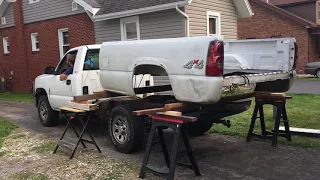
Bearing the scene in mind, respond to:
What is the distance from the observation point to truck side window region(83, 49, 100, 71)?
786 centimetres

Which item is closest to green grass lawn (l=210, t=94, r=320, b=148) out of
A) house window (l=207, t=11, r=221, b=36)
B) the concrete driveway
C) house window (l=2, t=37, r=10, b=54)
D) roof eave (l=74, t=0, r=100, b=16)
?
the concrete driveway

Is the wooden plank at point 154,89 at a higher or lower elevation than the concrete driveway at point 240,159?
higher

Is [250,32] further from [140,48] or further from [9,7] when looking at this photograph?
[140,48]

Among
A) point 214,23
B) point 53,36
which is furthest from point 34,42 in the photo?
point 214,23

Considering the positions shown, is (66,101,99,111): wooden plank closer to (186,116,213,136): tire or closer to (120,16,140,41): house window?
(186,116,213,136): tire

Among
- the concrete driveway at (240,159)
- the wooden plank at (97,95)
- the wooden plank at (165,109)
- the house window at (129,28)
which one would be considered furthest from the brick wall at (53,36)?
the wooden plank at (165,109)

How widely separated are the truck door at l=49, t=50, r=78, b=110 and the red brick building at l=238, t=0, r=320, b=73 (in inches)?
846

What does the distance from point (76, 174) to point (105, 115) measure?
1751 millimetres

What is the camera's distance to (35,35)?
63.9 feet

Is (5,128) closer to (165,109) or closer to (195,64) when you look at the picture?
(165,109)

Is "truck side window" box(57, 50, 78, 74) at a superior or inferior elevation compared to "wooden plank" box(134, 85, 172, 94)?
superior

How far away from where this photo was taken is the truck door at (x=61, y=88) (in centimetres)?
803

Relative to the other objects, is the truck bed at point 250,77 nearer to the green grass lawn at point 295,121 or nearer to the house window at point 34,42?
the green grass lawn at point 295,121

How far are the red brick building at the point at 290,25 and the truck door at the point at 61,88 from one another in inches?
846
